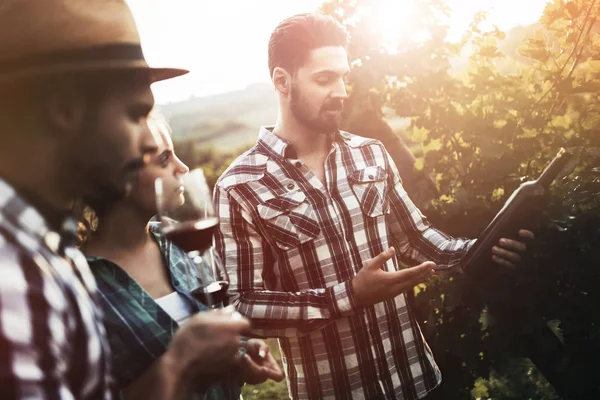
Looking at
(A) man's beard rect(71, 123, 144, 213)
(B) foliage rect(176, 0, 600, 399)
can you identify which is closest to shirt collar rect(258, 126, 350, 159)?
(B) foliage rect(176, 0, 600, 399)

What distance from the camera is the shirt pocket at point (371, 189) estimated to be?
2.57m

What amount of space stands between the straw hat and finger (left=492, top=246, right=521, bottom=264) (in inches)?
73.2

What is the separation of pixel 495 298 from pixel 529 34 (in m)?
1.43

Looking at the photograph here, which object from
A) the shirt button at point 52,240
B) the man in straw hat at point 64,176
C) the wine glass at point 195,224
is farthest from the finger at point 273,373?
the shirt button at point 52,240

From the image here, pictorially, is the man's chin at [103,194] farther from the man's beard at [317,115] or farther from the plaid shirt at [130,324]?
the man's beard at [317,115]

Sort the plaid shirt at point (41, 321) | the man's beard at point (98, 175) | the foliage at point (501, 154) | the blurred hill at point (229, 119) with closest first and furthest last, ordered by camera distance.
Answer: the plaid shirt at point (41, 321) < the man's beard at point (98, 175) < the foliage at point (501, 154) < the blurred hill at point (229, 119)

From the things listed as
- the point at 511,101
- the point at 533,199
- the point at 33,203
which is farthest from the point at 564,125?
the point at 33,203

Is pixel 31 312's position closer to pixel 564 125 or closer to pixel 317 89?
pixel 317 89

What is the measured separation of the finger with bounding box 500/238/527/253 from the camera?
7.84ft

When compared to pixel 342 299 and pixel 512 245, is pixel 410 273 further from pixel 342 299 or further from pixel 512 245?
pixel 512 245

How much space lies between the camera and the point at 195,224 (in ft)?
4.92

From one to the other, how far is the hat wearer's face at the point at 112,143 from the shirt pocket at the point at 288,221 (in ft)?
4.24

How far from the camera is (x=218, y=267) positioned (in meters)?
1.71

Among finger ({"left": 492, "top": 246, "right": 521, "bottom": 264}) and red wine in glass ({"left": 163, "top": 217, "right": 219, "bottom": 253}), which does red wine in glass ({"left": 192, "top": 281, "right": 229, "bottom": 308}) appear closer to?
red wine in glass ({"left": 163, "top": 217, "right": 219, "bottom": 253})
